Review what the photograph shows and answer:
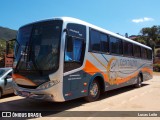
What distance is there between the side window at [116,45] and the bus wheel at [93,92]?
→ 229 cm

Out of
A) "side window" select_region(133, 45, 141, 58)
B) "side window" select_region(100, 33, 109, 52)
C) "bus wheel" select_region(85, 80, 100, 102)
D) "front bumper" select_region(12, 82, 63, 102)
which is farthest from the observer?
"side window" select_region(133, 45, 141, 58)

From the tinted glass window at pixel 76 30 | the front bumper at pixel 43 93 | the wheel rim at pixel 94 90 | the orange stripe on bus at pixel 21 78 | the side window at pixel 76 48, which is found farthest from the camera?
the wheel rim at pixel 94 90

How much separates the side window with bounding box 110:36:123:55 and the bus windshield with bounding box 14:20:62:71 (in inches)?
171

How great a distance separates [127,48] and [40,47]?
7.19 metres

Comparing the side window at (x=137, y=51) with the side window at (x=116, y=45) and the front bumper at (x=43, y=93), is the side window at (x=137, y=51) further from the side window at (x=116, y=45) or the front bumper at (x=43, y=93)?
the front bumper at (x=43, y=93)

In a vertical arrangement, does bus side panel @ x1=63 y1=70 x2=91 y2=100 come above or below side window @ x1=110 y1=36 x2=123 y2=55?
below

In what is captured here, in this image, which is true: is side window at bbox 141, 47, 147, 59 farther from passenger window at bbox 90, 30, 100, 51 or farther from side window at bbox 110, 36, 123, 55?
passenger window at bbox 90, 30, 100, 51

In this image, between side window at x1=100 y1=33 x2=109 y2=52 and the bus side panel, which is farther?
side window at x1=100 y1=33 x2=109 y2=52

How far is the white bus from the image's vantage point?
820cm

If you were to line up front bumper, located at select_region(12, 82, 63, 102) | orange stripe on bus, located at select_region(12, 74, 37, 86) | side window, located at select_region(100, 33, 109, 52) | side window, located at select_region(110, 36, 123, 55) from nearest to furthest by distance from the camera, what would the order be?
front bumper, located at select_region(12, 82, 63, 102), orange stripe on bus, located at select_region(12, 74, 37, 86), side window, located at select_region(100, 33, 109, 52), side window, located at select_region(110, 36, 123, 55)

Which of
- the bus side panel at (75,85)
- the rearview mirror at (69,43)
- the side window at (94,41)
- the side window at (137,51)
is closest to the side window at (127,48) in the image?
the side window at (137,51)

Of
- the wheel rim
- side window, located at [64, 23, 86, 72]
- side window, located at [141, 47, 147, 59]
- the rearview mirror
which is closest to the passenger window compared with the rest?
side window, located at [64, 23, 86, 72]

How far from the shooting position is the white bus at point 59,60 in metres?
8.20

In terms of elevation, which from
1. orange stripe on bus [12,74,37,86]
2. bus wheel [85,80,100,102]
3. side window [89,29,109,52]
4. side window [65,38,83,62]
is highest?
side window [89,29,109,52]
